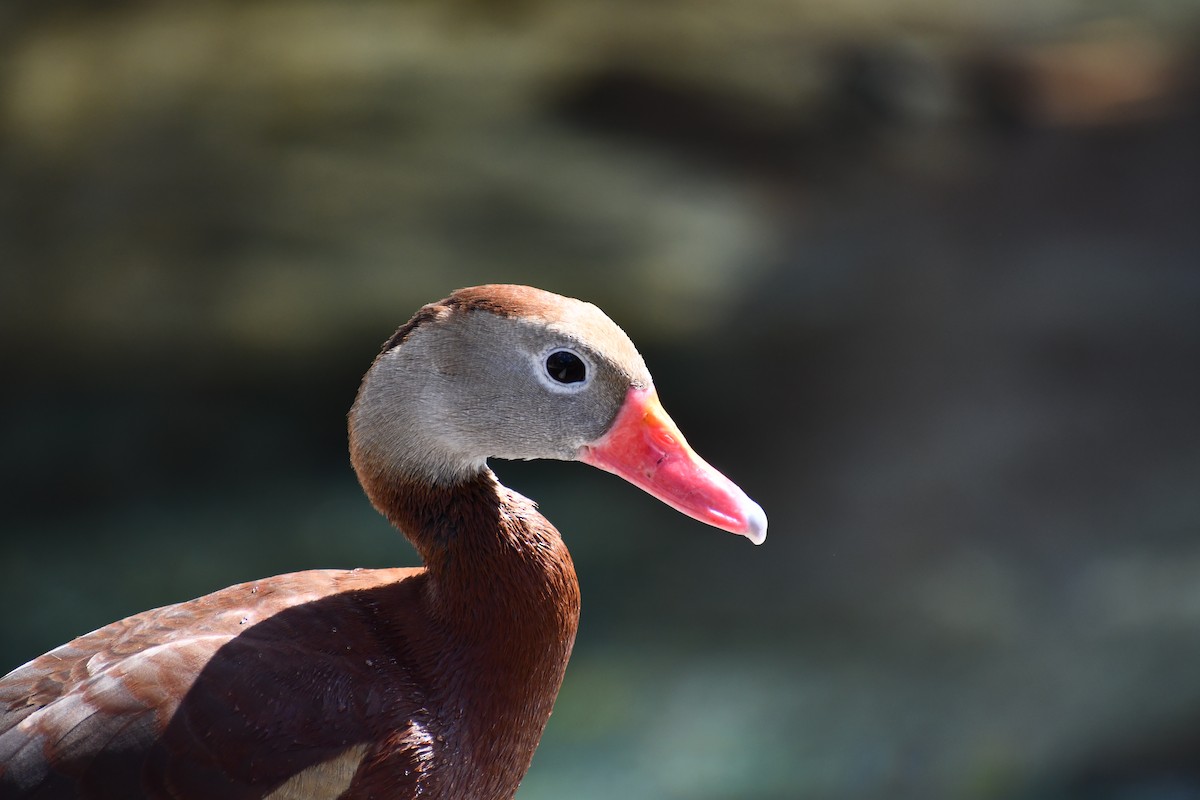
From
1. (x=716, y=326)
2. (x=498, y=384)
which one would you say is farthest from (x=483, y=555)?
(x=716, y=326)

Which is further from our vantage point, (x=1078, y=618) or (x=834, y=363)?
(x=834, y=363)

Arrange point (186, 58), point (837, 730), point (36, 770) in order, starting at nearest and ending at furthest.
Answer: point (36, 770) → point (837, 730) → point (186, 58)

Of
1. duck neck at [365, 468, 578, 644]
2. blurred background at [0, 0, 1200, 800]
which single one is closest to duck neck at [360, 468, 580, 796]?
duck neck at [365, 468, 578, 644]

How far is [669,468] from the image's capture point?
189 cm

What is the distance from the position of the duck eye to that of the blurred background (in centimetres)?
230

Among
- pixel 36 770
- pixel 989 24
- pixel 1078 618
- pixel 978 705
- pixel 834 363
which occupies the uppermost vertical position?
pixel 989 24

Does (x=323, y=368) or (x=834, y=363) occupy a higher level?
(x=834, y=363)

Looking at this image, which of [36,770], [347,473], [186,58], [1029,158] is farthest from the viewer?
[1029,158]

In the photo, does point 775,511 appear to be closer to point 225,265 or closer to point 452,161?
point 452,161

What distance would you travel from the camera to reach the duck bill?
6.14 feet

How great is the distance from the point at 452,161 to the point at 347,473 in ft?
4.20

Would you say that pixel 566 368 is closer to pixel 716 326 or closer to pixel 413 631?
pixel 413 631

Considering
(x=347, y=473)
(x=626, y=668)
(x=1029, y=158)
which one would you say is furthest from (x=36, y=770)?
(x=1029, y=158)

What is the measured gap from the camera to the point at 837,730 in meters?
4.08
